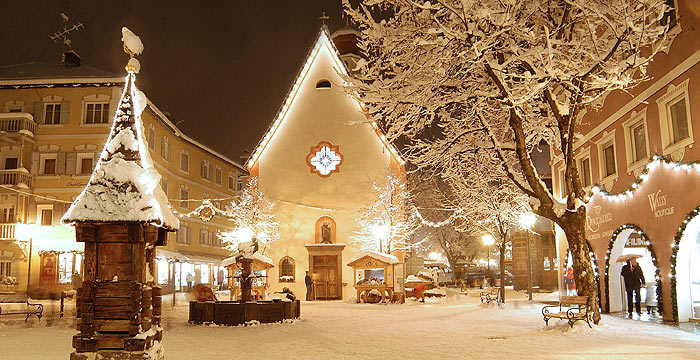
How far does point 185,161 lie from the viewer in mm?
47750

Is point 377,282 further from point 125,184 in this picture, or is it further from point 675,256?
point 125,184

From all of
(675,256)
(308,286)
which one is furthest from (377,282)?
(675,256)

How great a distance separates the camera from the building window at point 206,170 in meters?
52.1

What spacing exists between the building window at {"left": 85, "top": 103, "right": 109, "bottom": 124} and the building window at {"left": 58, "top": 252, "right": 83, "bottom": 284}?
808cm

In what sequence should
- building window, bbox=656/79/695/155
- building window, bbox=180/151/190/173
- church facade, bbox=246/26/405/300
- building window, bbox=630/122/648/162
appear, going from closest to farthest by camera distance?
building window, bbox=656/79/695/155 < building window, bbox=630/122/648/162 < church facade, bbox=246/26/405/300 < building window, bbox=180/151/190/173

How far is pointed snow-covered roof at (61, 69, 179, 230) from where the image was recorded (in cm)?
859

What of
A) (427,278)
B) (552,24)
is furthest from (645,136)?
(427,278)

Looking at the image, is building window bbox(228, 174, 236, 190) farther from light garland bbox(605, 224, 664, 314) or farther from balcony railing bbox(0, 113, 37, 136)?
light garland bbox(605, 224, 664, 314)

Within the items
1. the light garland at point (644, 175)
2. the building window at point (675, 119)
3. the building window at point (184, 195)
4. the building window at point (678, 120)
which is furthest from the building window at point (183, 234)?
the building window at point (678, 120)

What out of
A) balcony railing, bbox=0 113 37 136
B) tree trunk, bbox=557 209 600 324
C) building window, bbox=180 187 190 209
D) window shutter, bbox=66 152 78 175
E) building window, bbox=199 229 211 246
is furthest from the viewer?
building window, bbox=199 229 211 246

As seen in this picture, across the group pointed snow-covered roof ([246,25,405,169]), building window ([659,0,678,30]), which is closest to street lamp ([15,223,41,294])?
pointed snow-covered roof ([246,25,405,169])

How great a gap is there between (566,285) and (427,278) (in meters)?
10.7

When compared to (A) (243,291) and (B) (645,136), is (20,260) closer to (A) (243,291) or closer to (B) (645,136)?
(A) (243,291)

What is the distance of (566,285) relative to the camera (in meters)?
27.4
